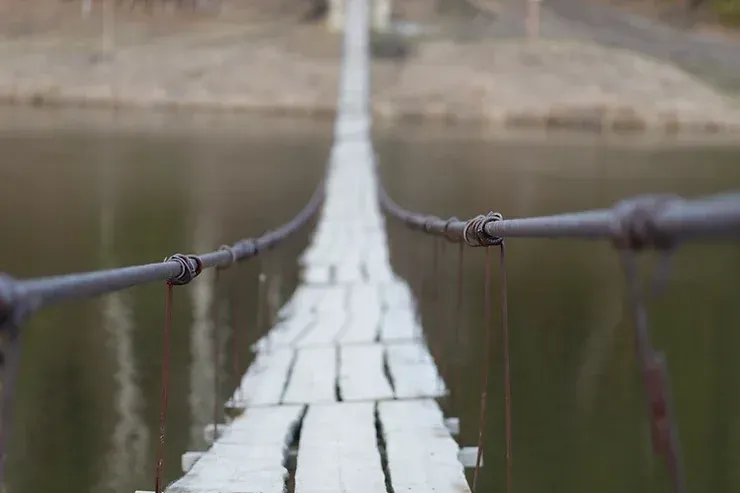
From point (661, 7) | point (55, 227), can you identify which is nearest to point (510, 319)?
point (55, 227)

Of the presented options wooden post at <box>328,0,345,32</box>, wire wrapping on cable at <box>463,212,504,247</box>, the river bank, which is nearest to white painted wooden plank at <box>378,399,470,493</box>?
wire wrapping on cable at <box>463,212,504,247</box>

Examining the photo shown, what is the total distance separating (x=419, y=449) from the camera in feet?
6.27

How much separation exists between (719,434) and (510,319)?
154 cm

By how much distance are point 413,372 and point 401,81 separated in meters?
12.6

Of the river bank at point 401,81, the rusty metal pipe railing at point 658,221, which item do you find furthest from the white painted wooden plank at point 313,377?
the river bank at point 401,81

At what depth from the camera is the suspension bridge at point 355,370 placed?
0.82 metres

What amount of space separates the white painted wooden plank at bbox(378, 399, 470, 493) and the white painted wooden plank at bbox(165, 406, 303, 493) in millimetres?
196

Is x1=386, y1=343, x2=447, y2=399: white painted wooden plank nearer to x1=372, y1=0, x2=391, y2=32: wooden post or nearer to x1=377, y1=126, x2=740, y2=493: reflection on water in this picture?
x1=377, y1=126, x2=740, y2=493: reflection on water

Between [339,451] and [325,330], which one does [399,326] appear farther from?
[339,451]

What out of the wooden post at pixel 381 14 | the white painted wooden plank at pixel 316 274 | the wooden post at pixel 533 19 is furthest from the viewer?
the wooden post at pixel 381 14

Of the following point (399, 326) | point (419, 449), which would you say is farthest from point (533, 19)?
point (419, 449)

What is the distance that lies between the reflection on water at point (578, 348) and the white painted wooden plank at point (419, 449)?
45 cm

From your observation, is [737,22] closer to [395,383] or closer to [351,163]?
[351,163]

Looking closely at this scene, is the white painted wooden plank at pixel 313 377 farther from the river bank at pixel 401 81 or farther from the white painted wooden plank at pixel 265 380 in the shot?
the river bank at pixel 401 81
